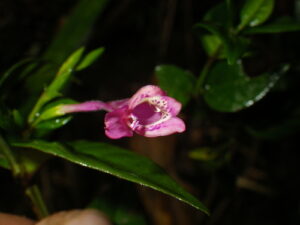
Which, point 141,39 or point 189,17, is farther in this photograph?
point 141,39

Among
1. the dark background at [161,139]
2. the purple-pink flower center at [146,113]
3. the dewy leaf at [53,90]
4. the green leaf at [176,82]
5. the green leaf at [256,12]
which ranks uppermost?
the dewy leaf at [53,90]

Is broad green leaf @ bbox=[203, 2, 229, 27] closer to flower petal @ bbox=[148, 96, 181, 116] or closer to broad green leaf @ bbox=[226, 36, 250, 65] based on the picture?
broad green leaf @ bbox=[226, 36, 250, 65]

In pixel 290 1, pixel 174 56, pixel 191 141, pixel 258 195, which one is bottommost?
pixel 258 195

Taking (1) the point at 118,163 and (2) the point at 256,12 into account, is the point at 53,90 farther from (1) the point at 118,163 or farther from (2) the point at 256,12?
(2) the point at 256,12

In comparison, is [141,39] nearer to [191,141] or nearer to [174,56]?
[174,56]

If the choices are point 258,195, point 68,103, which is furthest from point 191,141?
point 68,103

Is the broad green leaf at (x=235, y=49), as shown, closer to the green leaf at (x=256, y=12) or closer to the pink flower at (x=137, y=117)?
the green leaf at (x=256, y=12)

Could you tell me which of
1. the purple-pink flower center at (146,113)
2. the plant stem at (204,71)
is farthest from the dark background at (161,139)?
the purple-pink flower center at (146,113)
